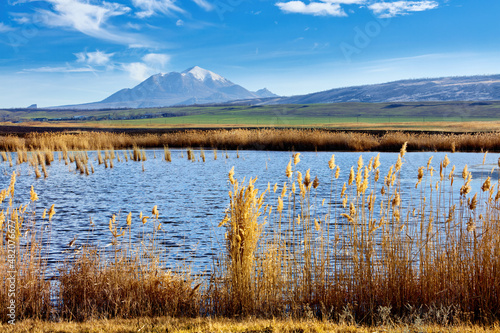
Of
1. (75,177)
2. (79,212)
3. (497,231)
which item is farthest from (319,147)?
(497,231)

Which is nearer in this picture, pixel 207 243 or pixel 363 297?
pixel 363 297

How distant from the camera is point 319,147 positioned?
4091cm

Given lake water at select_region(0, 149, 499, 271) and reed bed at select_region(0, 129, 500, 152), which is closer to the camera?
lake water at select_region(0, 149, 499, 271)

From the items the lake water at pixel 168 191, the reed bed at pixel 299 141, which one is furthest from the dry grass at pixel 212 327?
the reed bed at pixel 299 141

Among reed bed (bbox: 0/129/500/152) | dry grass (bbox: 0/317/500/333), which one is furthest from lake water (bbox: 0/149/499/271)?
dry grass (bbox: 0/317/500/333)

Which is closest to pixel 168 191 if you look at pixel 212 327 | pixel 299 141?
pixel 212 327

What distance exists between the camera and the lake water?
11.9 metres

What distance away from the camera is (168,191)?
20.8 metres

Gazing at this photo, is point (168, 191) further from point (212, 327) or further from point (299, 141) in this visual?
point (299, 141)

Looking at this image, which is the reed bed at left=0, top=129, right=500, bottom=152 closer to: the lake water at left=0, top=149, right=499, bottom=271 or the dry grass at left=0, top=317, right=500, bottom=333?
the lake water at left=0, top=149, right=499, bottom=271

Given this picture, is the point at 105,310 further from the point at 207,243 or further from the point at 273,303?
the point at 207,243

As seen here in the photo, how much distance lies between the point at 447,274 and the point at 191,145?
39275 mm

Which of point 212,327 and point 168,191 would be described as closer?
point 212,327

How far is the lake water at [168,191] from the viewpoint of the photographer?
11.9m
